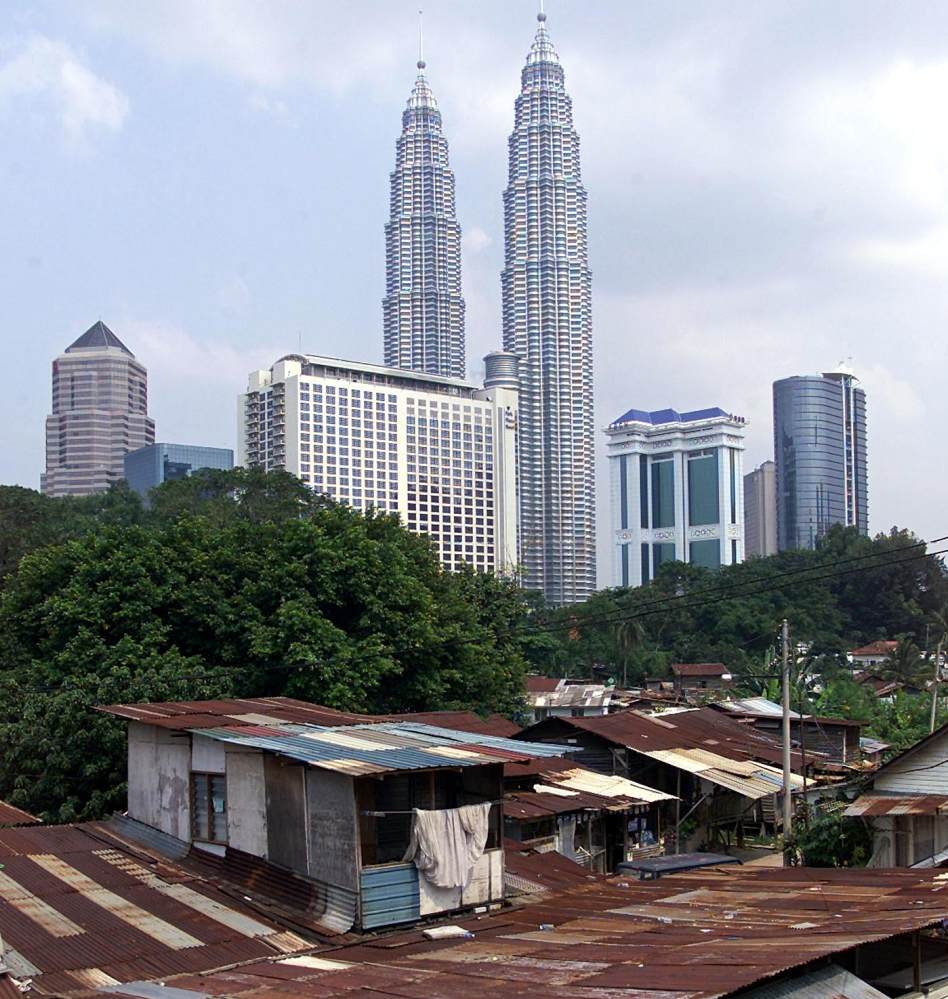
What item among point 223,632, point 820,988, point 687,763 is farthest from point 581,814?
point 820,988

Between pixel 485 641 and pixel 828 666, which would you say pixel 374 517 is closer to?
pixel 485 641

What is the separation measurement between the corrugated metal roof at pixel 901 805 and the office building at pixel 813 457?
438 ft

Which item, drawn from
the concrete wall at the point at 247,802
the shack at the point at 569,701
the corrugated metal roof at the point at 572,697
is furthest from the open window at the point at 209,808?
the corrugated metal roof at the point at 572,697

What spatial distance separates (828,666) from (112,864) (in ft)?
197

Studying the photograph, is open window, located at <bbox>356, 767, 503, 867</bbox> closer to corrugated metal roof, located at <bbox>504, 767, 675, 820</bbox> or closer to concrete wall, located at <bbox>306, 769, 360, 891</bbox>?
concrete wall, located at <bbox>306, 769, 360, 891</bbox>

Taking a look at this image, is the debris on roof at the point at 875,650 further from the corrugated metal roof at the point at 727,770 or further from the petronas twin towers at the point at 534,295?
the petronas twin towers at the point at 534,295

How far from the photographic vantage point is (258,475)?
60438 mm

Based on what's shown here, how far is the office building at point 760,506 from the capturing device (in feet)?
553

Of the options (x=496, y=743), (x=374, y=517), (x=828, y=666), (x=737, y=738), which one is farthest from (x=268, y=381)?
(x=496, y=743)

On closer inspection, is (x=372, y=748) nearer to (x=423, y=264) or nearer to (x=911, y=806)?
(x=911, y=806)

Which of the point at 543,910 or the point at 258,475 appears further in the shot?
the point at 258,475

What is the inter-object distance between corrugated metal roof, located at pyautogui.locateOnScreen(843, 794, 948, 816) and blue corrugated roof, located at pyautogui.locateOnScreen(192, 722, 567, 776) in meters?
6.47

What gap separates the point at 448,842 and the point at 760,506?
163334 mm

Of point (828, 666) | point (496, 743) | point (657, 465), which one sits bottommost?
point (828, 666)
